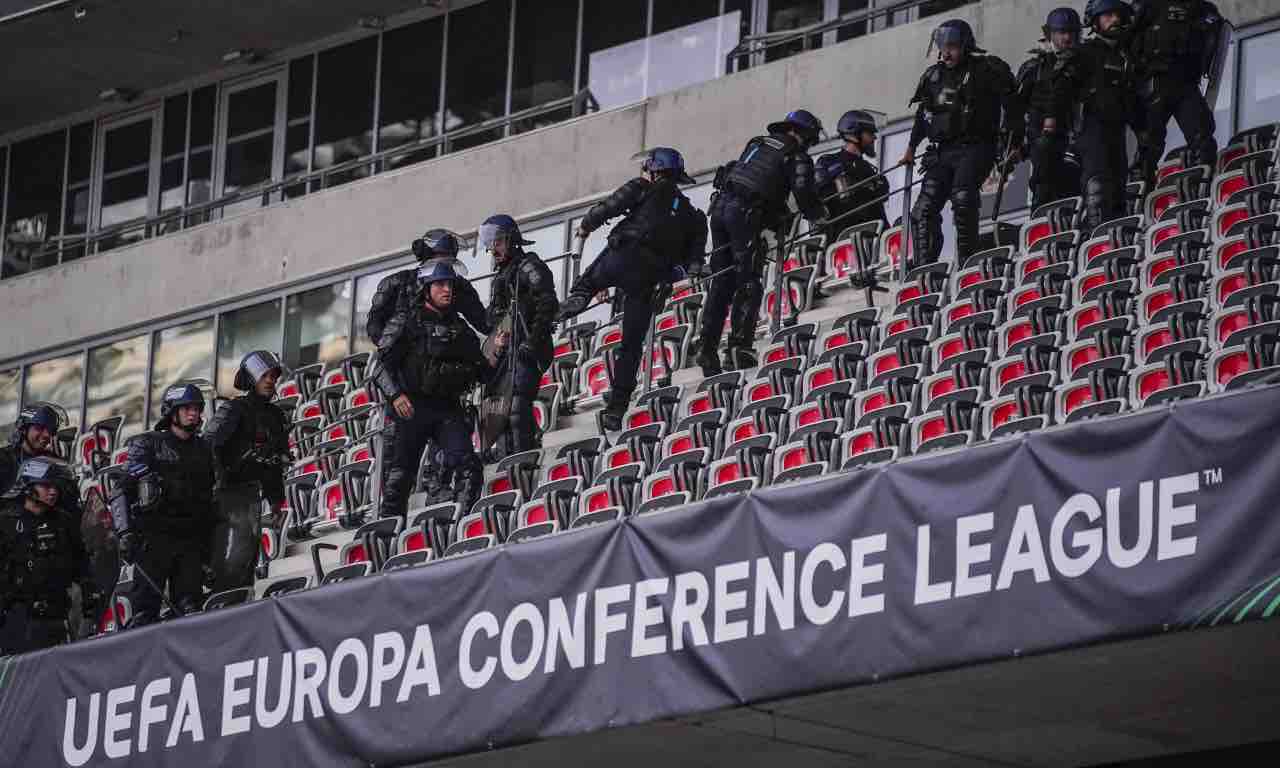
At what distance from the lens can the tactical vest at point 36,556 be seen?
15688 mm

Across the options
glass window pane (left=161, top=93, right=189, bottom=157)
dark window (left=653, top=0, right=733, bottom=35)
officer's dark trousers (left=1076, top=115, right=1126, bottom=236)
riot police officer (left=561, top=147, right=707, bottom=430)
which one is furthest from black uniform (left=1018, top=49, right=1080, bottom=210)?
glass window pane (left=161, top=93, right=189, bottom=157)

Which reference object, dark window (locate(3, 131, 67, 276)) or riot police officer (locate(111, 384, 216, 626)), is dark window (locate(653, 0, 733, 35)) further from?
riot police officer (locate(111, 384, 216, 626))

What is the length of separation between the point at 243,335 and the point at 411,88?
301 centimetres

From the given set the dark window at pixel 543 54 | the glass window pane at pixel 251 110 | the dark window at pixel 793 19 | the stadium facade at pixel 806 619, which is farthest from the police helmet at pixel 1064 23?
the glass window pane at pixel 251 110

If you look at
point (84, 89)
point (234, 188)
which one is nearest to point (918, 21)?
point (234, 188)

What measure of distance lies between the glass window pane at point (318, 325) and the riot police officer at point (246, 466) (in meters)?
9.37

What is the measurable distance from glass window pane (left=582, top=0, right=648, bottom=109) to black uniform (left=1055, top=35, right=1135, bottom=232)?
819 centimetres

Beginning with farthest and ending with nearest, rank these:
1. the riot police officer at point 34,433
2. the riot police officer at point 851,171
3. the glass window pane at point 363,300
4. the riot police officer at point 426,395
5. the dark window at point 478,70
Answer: the dark window at point 478,70, the glass window pane at point 363,300, the riot police officer at point 851,171, the riot police officer at point 34,433, the riot police officer at point 426,395

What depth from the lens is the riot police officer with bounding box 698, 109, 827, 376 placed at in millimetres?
16094

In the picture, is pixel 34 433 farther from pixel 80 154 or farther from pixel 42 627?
pixel 80 154

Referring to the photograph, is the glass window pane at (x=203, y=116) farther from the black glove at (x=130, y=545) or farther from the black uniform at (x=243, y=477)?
the black glove at (x=130, y=545)

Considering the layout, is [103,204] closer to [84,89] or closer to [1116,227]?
[84,89]

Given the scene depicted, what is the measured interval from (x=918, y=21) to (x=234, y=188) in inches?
353

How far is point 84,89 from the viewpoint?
28.5m
